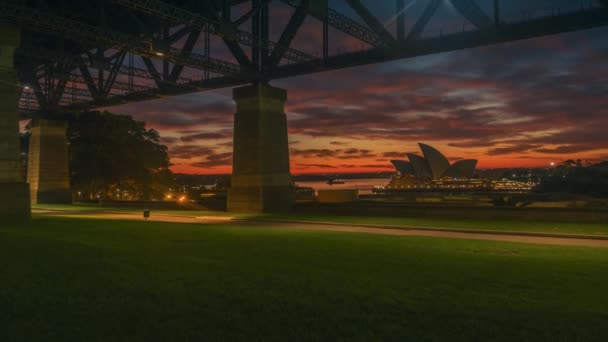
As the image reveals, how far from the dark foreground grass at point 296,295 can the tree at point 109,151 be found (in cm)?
4433

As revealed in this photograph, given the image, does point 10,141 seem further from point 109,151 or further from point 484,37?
point 109,151

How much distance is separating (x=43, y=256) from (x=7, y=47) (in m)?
17.9

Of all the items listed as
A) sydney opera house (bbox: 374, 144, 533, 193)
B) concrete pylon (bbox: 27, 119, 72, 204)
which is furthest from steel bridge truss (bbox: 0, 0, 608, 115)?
sydney opera house (bbox: 374, 144, 533, 193)

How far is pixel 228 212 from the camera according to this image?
3369 centimetres

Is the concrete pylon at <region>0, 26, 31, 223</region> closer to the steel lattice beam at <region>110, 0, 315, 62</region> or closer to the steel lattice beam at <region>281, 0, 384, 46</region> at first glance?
the steel lattice beam at <region>110, 0, 315, 62</region>

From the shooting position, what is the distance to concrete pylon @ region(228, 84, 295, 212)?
103ft

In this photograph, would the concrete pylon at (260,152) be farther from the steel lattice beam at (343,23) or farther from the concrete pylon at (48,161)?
the concrete pylon at (48,161)

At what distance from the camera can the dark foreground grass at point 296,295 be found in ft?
18.9

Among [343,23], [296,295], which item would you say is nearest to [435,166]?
[343,23]

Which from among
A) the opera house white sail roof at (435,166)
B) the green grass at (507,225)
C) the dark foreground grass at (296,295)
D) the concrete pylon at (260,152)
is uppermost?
the opera house white sail roof at (435,166)

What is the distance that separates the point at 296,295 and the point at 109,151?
171 ft

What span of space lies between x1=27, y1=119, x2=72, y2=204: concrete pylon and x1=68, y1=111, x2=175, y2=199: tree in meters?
5.52

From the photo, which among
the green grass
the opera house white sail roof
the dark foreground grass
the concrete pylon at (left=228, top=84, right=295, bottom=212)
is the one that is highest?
the opera house white sail roof

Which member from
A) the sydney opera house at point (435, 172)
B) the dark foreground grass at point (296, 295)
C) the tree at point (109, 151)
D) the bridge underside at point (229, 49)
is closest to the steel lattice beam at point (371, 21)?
the bridge underside at point (229, 49)
